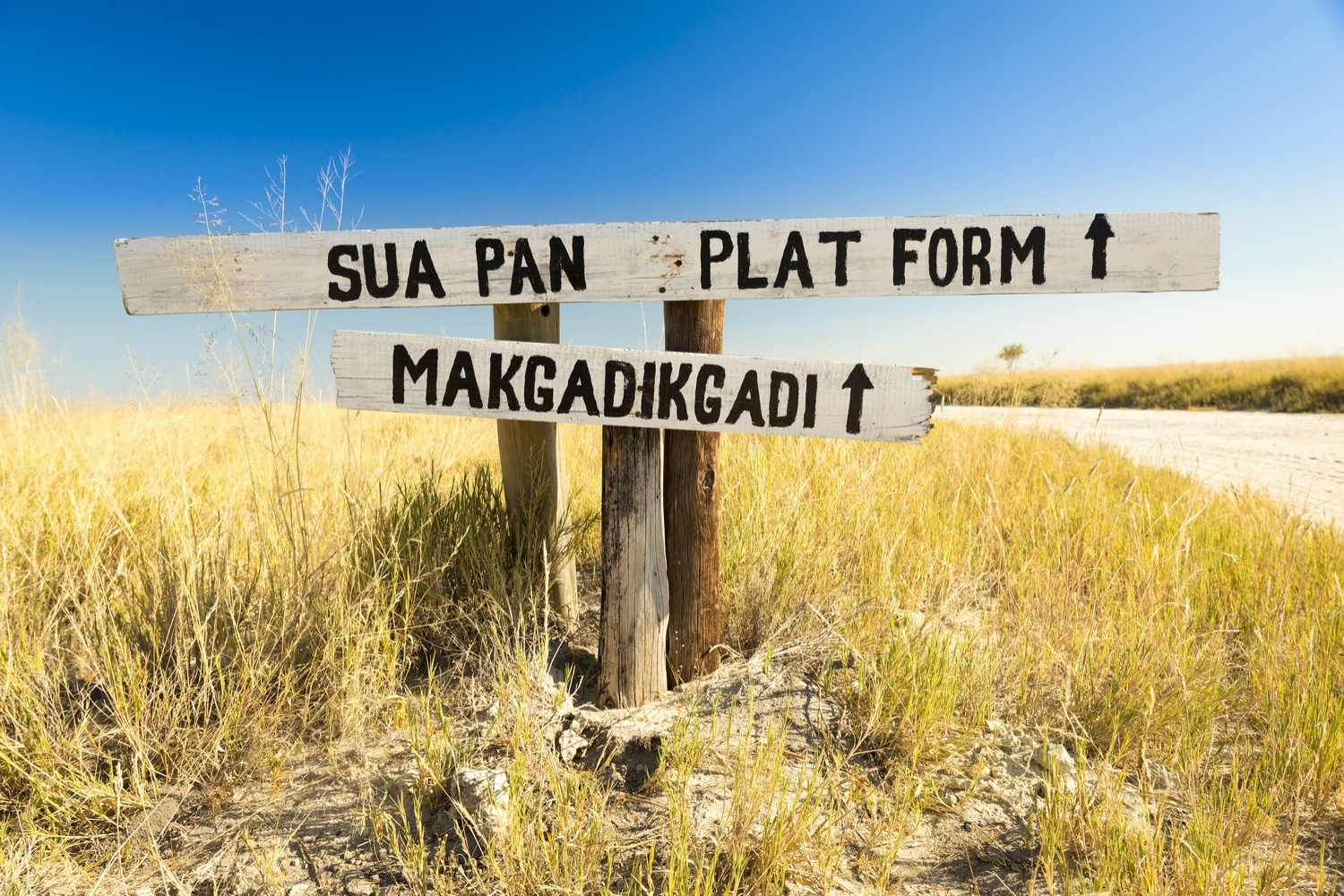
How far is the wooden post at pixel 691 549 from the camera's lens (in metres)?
2.33

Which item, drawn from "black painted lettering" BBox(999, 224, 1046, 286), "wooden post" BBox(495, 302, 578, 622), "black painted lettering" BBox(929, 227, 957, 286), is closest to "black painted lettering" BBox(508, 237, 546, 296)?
"wooden post" BBox(495, 302, 578, 622)

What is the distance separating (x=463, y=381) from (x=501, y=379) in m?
0.12

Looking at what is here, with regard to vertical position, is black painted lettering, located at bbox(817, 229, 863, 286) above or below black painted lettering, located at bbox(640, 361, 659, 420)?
above

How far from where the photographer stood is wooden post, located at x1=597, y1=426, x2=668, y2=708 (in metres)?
2.23

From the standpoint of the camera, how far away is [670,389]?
6.84ft

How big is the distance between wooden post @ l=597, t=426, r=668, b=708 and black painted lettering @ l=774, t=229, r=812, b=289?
25.8 inches

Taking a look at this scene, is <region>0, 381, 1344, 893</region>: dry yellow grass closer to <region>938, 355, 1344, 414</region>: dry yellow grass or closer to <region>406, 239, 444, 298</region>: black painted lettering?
<region>406, 239, 444, 298</region>: black painted lettering

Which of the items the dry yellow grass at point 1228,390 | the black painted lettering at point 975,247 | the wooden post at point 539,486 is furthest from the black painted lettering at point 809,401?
the dry yellow grass at point 1228,390

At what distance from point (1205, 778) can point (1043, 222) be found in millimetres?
1797

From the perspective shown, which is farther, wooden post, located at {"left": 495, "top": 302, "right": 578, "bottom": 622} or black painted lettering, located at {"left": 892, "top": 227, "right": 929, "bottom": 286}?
wooden post, located at {"left": 495, "top": 302, "right": 578, "bottom": 622}

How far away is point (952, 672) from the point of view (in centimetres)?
209

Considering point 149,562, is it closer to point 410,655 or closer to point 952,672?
point 410,655

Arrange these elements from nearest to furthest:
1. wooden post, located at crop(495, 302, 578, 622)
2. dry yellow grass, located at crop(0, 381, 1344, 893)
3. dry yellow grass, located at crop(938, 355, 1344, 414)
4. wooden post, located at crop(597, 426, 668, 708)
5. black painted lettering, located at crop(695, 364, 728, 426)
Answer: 1. dry yellow grass, located at crop(0, 381, 1344, 893)
2. black painted lettering, located at crop(695, 364, 728, 426)
3. wooden post, located at crop(597, 426, 668, 708)
4. wooden post, located at crop(495, 302, 578, 622)
5. dry yellow grass, located at crop(938, 355, 1344, 414)

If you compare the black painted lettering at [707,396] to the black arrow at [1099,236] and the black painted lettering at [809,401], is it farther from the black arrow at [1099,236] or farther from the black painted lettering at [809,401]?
the black arrow at [1099,236]
